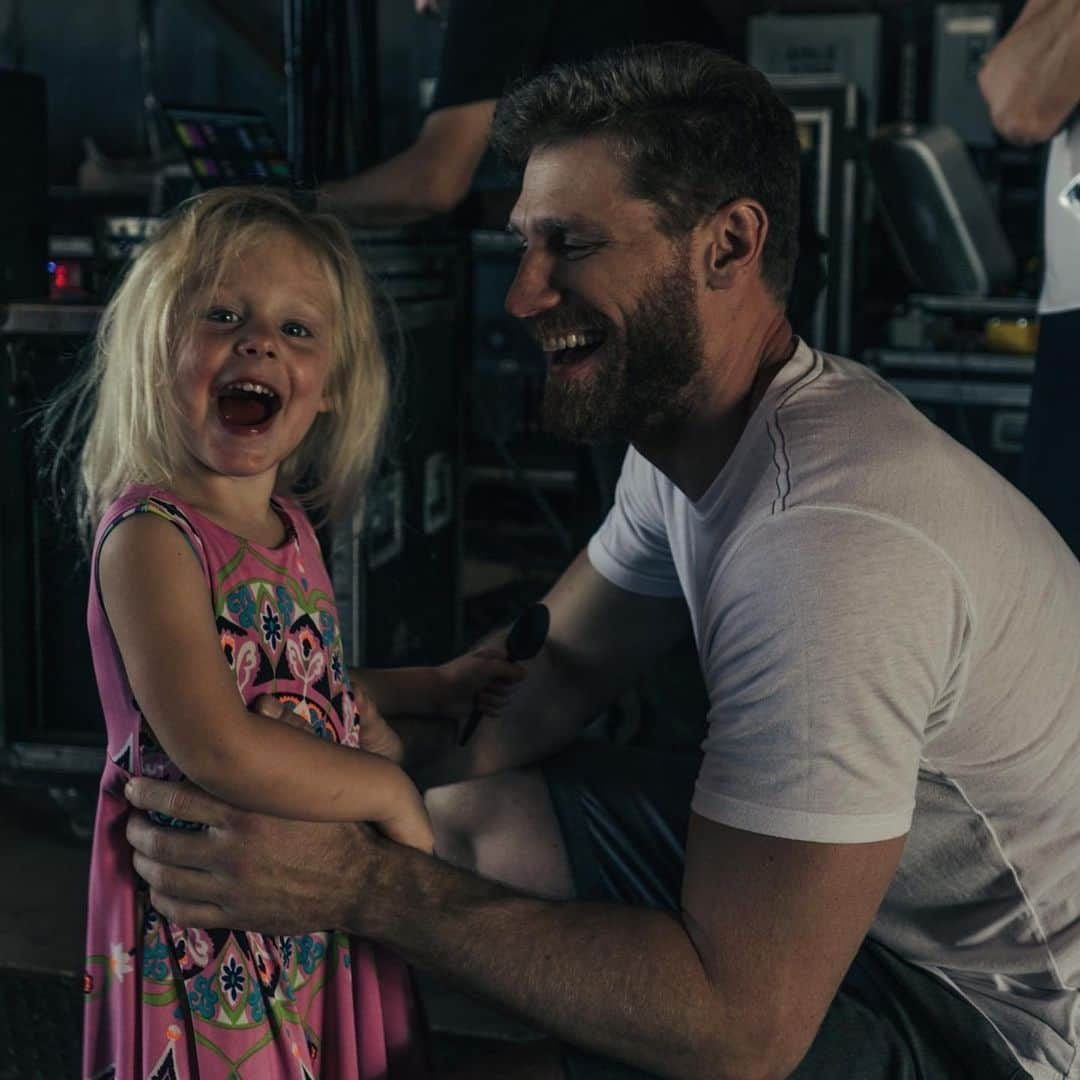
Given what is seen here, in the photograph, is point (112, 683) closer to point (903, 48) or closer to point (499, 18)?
point (499, 18)

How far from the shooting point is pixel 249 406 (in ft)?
4.74

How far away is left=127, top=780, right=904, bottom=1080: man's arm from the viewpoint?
3.93 feet

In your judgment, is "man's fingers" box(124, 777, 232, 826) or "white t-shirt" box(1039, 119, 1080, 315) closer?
"man's fingers" box(124, 777, 232, 826)

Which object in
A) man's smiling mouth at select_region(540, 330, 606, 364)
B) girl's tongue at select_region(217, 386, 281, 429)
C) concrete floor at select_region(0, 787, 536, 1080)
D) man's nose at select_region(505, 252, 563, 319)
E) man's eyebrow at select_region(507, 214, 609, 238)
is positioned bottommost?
concrete floor at select_region(0, 787, 536, 1080)

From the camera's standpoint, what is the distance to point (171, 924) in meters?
1.35

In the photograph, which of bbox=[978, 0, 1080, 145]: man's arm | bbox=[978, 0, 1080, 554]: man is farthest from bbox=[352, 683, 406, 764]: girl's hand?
bbox=[978, 0, 1080, 145]: man's arm

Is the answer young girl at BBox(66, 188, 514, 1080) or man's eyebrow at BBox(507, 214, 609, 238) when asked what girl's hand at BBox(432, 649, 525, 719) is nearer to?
young girl at BBox(66, 188, 514, 1080)

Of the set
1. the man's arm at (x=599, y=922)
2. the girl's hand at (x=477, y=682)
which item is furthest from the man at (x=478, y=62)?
the man's arm at (x=599, y=922)

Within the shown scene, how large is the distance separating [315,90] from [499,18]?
19.1 inches

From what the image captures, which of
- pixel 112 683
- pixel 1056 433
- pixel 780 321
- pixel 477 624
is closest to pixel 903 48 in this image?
pixel 477 624

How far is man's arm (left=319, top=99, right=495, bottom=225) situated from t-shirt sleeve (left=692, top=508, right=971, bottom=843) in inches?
53.3

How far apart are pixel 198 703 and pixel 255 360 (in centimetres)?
32

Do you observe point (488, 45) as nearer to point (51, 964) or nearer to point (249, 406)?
point (249, 406)

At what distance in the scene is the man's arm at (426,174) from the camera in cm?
242
